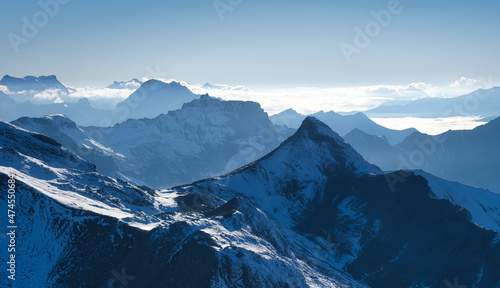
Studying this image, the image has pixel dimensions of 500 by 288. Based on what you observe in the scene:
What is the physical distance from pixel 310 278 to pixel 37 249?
97116mm

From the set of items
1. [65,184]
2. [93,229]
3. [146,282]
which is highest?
[65,184]

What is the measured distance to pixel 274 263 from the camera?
155375mm

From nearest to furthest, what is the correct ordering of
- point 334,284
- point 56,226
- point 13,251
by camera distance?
point 13,251
point 56,226
point 334,284

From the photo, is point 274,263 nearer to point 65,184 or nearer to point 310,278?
point 310,278

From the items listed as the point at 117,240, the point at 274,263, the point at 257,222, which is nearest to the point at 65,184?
the point at 117,240

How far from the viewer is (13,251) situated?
157 m

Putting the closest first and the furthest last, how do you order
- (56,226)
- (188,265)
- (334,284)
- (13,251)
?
(188,265) → (13,251) → (56,226) → (334,284)

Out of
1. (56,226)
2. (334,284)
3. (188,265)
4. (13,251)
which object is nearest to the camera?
(188,265)

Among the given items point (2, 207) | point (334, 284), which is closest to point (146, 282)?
point (2, 207)

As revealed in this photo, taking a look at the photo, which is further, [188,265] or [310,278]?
[310,278]

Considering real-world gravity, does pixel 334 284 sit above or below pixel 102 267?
below

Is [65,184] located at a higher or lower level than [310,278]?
higher

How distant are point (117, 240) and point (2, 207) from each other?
40.7 meters

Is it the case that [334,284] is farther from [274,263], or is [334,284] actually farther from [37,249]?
[37,249]
